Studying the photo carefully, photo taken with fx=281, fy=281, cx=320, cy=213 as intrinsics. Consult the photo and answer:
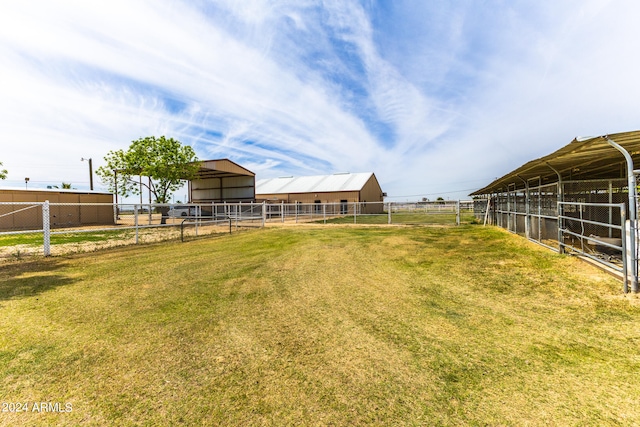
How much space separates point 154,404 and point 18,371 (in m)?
1.77

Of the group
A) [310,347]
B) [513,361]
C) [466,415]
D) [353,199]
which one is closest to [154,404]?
[310,347]

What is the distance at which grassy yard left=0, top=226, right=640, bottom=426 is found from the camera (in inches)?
97.0

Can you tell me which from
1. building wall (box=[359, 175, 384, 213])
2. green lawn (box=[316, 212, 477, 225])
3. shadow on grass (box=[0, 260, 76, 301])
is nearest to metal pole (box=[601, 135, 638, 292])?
shadow on grass (box=[0, 260, 76, 301])

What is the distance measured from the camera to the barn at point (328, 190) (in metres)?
39.7

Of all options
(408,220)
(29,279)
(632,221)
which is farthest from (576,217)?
(29,279)

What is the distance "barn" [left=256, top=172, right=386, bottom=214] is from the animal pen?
76.6 ft

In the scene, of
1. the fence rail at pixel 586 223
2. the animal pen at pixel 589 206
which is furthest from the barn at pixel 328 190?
the fence rail at pixel 586 223

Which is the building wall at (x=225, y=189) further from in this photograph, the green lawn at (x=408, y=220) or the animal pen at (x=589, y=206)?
the animal pen at (x=589, y=206)

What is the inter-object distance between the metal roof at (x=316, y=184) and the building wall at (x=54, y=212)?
78.8ft

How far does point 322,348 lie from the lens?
3492mm

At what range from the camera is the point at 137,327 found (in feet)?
Answer: 13.3

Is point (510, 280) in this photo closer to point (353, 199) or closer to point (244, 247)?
point (244, 247)

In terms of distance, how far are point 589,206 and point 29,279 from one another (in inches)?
654

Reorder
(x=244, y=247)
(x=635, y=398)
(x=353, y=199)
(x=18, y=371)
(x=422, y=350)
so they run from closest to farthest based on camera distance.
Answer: (x=635, y=398), (x=18, y=371), (x=422, y=350), (x=244, y=247), (x=353, y=199)
